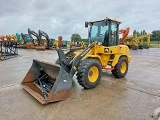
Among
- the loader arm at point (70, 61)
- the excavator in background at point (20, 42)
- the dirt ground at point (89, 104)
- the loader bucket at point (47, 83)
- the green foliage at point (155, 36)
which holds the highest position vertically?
the green foliage at point (155, 36)

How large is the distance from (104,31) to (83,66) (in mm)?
2058

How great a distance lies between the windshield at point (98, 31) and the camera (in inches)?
244

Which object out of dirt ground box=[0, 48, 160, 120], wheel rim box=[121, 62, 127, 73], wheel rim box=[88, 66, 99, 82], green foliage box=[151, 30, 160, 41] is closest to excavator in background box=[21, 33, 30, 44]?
dirt ground box=[0, 48, 160, 120]

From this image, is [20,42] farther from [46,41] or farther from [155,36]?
[155,36]

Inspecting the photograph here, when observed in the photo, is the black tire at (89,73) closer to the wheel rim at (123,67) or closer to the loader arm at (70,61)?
the loader arm at (70,61)

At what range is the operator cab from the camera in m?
6.12

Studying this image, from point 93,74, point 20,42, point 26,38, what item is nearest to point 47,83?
point 93,74

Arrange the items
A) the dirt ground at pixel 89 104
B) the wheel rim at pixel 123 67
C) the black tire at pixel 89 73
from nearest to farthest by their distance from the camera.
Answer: the dirt ground at pixel 89 104 → the black tire at pixel 89 73 → the wheel rim at pixel 123 67

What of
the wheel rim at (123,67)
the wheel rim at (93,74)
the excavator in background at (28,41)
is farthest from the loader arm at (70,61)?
the excavator in background at (28,41)

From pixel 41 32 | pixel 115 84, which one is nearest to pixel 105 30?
pixel 115 84

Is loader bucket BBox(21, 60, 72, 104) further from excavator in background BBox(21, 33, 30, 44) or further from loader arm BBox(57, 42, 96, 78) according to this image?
excavator in background BBox(21, 33, 30, 44)

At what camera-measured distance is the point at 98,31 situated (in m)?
6.37

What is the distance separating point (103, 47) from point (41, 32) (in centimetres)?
1880

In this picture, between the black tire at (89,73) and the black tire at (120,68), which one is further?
the black tire at (120,68)
